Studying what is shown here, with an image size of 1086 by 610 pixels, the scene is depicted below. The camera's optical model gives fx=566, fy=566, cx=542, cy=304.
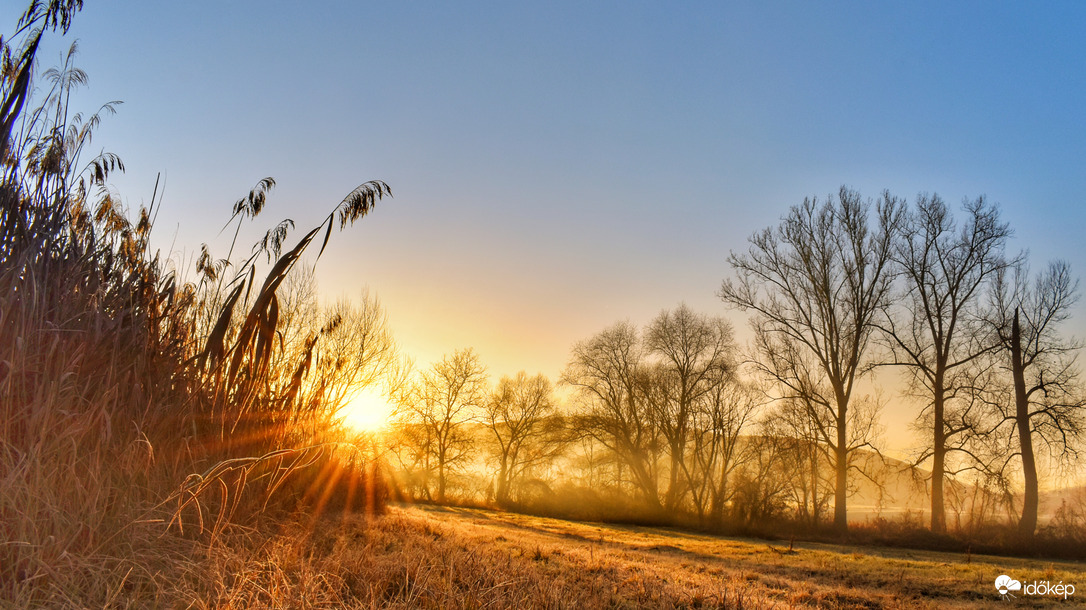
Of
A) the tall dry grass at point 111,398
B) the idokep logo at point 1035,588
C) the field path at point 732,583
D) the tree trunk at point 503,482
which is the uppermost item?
the tall dry grass at point 111,398

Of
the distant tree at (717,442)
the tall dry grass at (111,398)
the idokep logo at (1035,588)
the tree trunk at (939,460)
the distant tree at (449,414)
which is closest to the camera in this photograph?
the tall dry grass at (111,398)

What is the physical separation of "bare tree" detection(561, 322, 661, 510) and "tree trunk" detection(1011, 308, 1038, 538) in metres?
13.5

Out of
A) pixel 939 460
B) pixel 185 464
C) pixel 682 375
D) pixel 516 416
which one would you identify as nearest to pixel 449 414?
pixel 516 416

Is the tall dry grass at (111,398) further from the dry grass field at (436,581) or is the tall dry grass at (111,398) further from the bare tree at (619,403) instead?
the bare tree at (619,403)

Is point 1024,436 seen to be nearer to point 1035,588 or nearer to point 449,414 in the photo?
point 1035,588

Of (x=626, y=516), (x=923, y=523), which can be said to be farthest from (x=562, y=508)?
(x=923, y=523)

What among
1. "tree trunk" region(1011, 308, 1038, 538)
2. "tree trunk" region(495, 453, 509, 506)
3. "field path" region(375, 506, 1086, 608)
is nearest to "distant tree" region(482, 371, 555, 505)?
"tree trunk" region(495, 453, 509, 506)

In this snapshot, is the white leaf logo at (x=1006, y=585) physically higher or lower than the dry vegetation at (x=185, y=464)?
lower

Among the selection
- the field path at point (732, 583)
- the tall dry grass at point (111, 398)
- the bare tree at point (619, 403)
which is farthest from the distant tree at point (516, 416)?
the tall dry grass at point (111, 398)

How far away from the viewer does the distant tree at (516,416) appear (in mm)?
36938

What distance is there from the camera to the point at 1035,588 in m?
6.82

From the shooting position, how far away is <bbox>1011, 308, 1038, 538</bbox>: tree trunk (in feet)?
55.2

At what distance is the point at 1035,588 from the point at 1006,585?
2.08 feet

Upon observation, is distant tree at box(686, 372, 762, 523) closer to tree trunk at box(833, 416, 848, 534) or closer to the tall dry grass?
tree trunk at box(833, 416, 848, 534)
